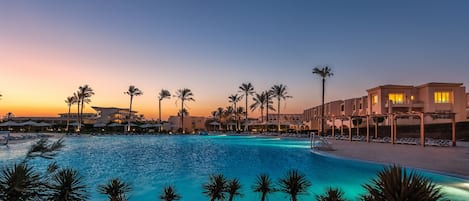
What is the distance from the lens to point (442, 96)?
116 ft

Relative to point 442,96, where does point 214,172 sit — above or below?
below

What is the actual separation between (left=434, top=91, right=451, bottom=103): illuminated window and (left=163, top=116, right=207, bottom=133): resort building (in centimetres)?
4336

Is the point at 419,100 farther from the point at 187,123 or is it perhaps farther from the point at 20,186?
the point at 187,123

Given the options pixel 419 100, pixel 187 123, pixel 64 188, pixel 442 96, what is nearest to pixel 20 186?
pixel 64 188

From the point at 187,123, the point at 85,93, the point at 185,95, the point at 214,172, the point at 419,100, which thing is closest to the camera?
the point at 214,172

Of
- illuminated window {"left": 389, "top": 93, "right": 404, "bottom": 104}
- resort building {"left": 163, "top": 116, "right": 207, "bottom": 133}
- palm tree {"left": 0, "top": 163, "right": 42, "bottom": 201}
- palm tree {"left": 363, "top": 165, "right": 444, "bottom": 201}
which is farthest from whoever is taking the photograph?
resort building {"left": 163, "top": 116, "right": 207, "bottom": 133}

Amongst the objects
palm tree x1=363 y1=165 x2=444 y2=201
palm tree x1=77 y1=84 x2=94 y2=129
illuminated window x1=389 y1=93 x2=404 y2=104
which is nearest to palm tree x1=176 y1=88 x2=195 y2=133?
palm tree x1=77 y1=84 x2=94 y2=129

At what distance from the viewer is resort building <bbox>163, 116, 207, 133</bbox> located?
63.7 meters

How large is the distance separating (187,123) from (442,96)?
45.9m

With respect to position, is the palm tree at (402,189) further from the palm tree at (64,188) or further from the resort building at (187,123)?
the resort building at (187,123)

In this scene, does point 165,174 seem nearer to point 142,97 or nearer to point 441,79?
point 441,79

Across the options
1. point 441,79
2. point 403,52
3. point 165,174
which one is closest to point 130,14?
point 165,174

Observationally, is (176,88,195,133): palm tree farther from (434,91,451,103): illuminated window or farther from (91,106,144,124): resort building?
(434,91,451,103): illuminated window

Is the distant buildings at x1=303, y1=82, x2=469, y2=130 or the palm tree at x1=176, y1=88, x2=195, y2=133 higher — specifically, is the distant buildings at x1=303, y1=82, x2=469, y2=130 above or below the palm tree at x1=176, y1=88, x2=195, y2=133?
below
